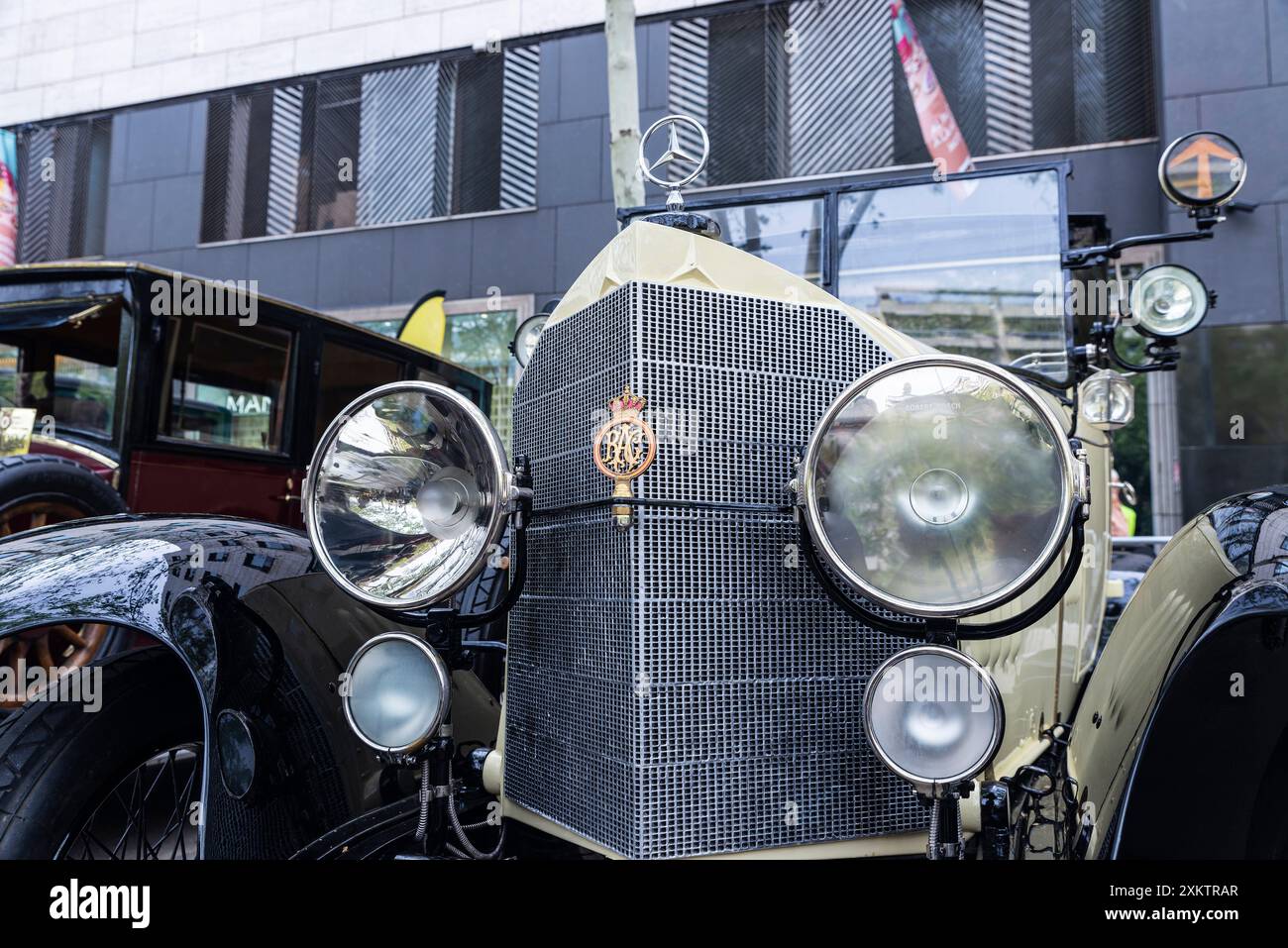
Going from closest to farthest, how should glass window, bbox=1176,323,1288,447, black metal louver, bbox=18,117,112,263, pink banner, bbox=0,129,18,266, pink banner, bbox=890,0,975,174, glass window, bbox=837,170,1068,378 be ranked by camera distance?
glass window, bbox=837,170,1068,378
pink banner, bbox=890,0,975,174
glass window, bbox=1176,323,1288,447
black metal louver, bbox=18,117,112,263
pink banner, bbox=0,129,18,266

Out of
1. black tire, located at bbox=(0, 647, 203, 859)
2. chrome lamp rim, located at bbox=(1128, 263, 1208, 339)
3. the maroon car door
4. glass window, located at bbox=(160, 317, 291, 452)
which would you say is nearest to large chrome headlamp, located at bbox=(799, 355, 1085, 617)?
black tire, located at bbox=(0, 647, 203, 859)

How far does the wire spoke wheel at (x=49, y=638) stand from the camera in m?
3.54

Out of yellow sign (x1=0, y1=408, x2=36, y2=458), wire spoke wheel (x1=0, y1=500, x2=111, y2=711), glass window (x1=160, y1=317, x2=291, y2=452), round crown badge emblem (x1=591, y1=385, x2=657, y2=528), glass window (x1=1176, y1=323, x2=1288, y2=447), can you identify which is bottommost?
wire spoke wheel (x1=0, y1=500, x2=111, y2=711)

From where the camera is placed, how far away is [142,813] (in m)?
2.21

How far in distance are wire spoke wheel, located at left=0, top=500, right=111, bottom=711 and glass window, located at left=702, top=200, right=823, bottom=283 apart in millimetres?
2723

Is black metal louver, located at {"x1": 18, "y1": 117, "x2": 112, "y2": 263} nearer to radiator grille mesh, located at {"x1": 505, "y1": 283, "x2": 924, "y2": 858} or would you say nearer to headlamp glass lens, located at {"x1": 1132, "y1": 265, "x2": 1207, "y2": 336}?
headlamp glass lens, located at {"x1": 1132, "y1": 265, "x2": 1207, "y2": 336}

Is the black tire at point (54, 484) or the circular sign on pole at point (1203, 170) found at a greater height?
the circular sign on pole at point (1203, 170)

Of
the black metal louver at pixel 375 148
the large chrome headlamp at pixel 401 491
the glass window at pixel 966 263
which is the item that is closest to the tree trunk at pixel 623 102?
the glass window at pixel 966 263

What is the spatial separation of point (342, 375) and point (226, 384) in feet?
2.49

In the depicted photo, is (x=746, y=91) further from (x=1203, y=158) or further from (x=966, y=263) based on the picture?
(x=966, y=263)

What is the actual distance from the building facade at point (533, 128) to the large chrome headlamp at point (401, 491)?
7796 mm

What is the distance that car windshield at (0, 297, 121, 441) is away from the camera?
488 centimetres

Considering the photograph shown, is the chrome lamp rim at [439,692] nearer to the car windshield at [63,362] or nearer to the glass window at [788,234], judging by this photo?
the glass window at [788,234]
